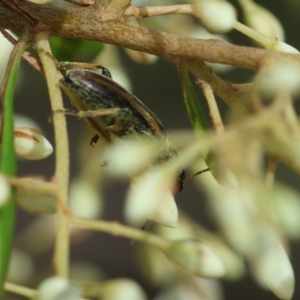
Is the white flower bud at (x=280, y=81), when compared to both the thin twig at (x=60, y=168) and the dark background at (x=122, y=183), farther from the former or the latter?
the dark background at (x=122, y=183)

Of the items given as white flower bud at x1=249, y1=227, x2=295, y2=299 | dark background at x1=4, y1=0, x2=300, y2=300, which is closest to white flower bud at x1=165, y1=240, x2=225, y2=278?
white flower bud at x1=249, y1=227, x2=295, y2=299

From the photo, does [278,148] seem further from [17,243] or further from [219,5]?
[17,243]

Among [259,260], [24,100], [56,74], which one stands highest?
[24,100]

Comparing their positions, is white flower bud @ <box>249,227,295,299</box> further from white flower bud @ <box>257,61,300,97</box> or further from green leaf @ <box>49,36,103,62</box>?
green leaf @ <box>49,36,103,62</box>

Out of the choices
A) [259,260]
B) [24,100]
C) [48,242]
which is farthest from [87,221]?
[24,100]

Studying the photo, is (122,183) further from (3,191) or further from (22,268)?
(3,191)

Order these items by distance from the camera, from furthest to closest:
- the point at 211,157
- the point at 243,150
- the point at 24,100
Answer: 1. the point at 24,100
2. the point at 211,157
3. the point at 243,150
